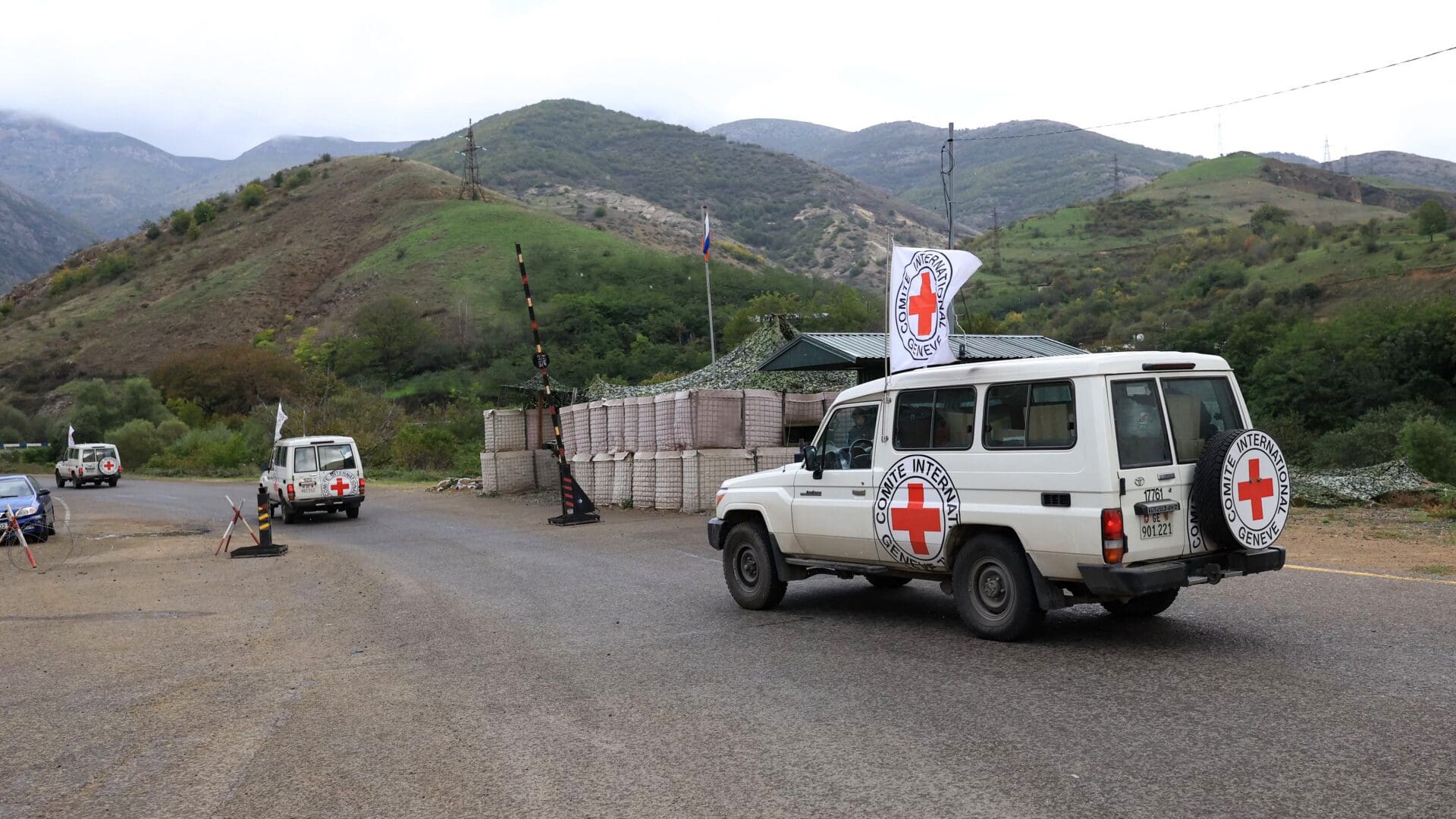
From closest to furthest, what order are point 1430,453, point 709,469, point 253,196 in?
point 1430,453 → point 709,469 → point 253,196

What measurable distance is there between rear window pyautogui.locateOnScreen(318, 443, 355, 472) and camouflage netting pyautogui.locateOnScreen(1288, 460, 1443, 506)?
20.5 meters

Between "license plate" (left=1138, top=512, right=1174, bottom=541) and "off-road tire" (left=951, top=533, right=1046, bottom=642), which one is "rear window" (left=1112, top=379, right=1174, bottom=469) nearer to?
"license plate" (left=1138, top=512, right=1174, bottom=541)

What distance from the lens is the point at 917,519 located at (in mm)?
8727

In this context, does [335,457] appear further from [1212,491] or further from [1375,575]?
[1212,491]

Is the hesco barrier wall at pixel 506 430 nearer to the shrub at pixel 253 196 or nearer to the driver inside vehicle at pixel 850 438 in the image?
the driver inside vehicle at pixel 850 438

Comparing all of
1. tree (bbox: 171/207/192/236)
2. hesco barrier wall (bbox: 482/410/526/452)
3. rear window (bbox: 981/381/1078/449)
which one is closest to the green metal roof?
hesco barrier wall (bbox: 482/410/526/452)

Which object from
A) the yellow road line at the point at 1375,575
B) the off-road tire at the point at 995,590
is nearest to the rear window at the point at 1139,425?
the off-road tire at the point at 995,590

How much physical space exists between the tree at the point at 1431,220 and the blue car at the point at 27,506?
71581 millimetres

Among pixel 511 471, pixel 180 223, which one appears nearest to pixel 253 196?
pixel 180 223

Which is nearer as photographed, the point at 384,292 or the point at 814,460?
the point at 814,460

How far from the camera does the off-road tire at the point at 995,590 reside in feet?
26.1

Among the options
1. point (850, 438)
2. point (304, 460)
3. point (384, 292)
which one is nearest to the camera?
point (850, 438)

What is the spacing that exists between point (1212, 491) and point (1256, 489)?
43cm

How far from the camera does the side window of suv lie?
9.37 metres
